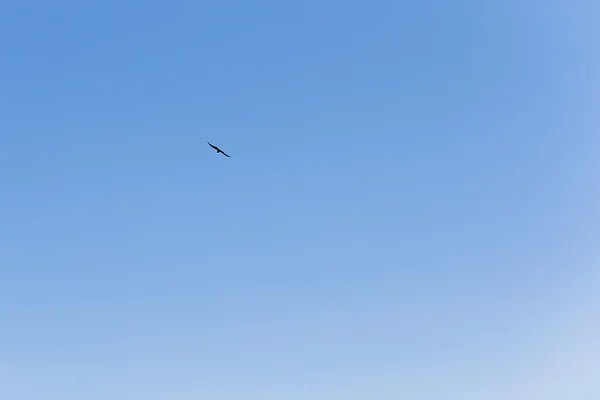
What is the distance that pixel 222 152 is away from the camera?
123m
